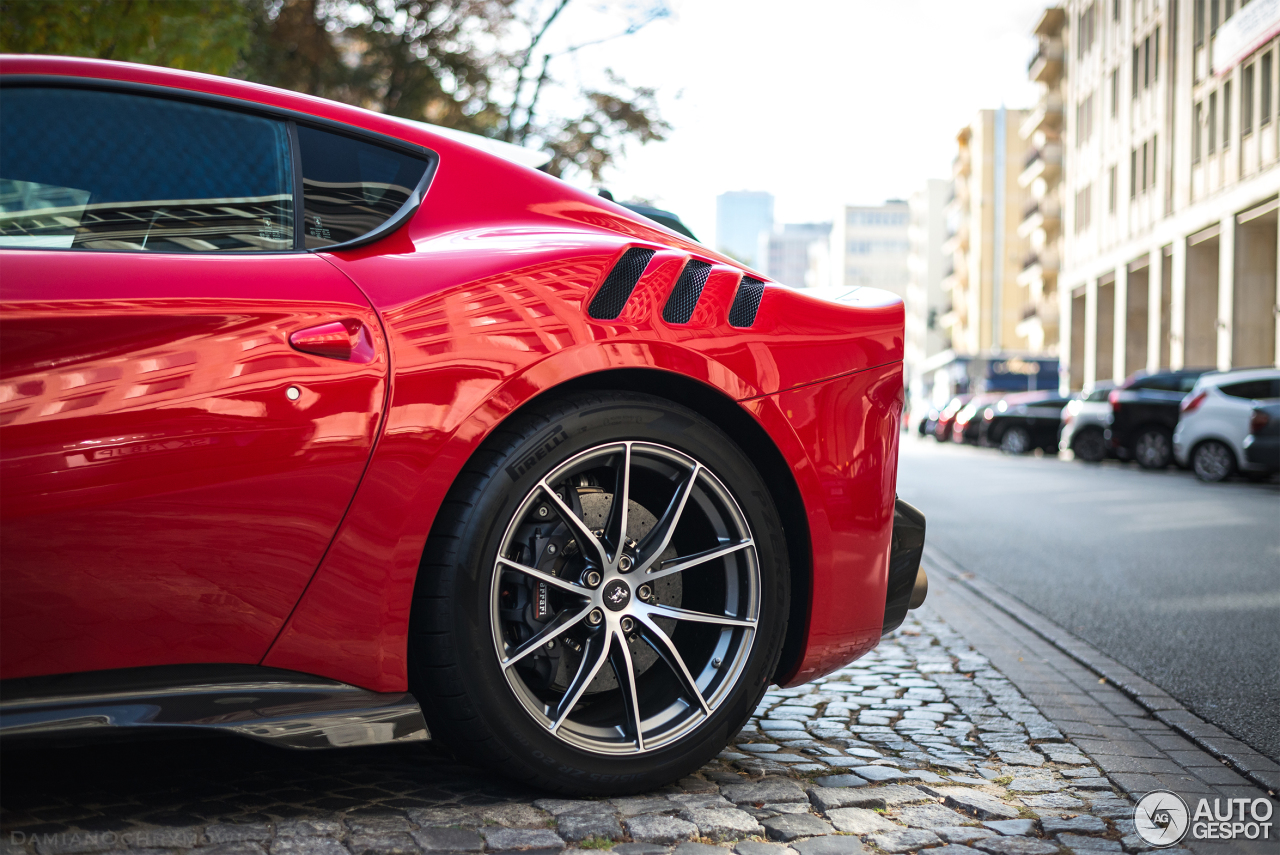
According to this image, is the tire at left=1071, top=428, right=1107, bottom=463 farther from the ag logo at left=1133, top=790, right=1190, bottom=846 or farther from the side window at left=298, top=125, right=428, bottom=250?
the side window at left=298, top=125, right=428, bottom=250

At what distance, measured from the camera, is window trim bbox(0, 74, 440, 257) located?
7.82 feet

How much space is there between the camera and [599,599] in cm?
262

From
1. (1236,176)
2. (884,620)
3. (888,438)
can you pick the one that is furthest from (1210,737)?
(1236,176)

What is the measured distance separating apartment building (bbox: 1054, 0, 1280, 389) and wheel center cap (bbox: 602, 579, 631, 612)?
30.5 meters

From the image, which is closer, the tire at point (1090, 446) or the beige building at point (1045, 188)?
the tire at point (1090, 446)

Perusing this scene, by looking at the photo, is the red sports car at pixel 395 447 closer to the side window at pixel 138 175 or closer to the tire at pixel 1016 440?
the side window at pixel 138 175

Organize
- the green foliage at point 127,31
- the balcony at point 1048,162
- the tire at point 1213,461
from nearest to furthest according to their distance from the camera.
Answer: the green foliage at point 127,31
the tire at point 1213,461
the balcony at point 1048,162

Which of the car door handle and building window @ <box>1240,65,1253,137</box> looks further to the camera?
building window @ <box>1240,65,1253,137</box>

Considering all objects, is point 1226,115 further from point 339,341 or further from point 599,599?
point 339,341

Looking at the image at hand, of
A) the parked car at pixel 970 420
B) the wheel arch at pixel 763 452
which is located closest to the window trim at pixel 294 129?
the wheel arch at pixel 763 452

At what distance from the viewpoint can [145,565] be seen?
218 cm

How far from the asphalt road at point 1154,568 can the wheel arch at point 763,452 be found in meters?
1.51

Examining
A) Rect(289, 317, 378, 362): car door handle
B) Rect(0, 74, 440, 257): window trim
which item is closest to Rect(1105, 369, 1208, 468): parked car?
Rect(0, 74, 440, 257): window trim

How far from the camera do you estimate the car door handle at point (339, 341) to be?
2.33 meters
